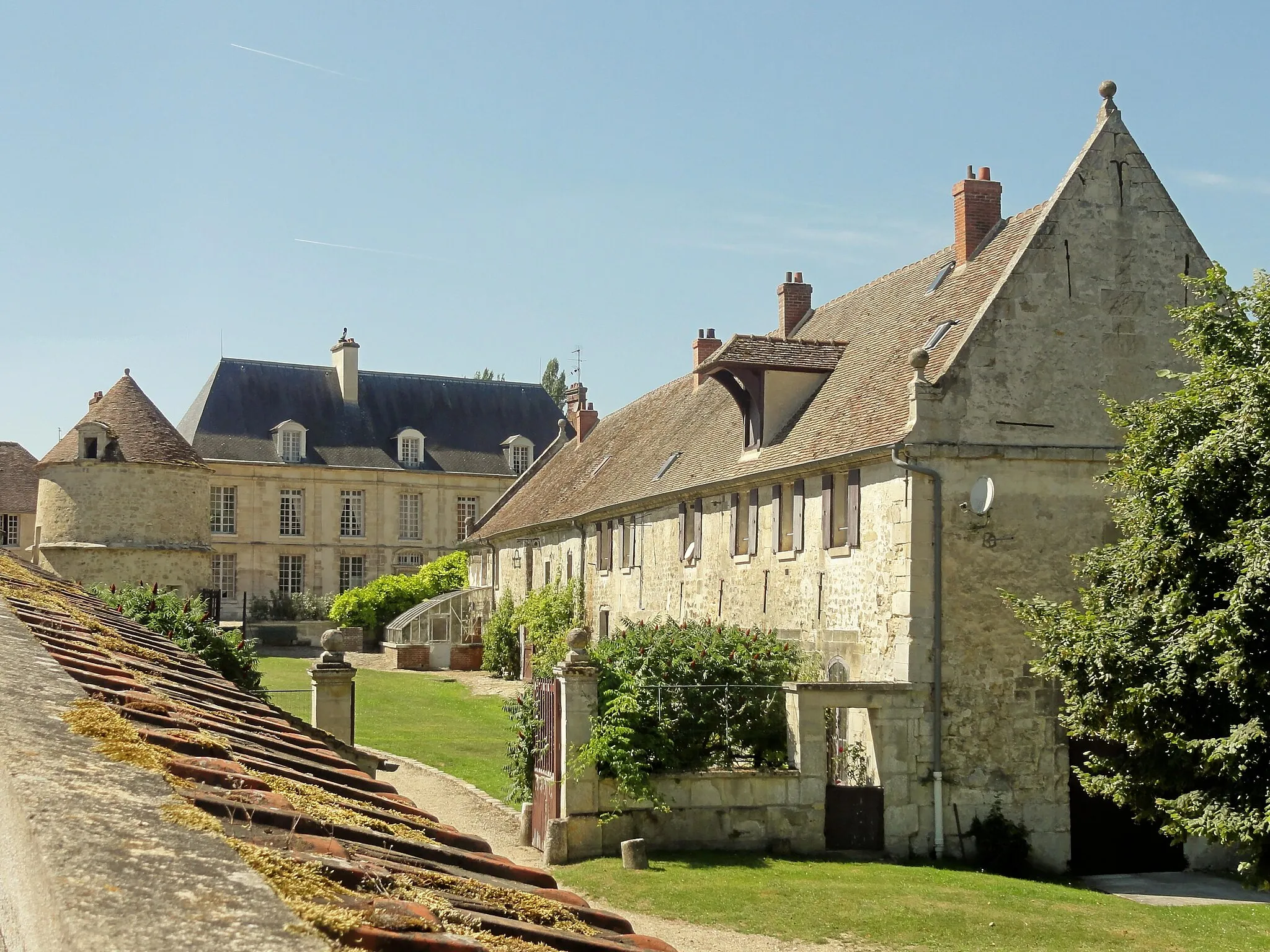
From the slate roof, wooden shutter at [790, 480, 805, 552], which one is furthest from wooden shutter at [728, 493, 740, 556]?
the slate roof

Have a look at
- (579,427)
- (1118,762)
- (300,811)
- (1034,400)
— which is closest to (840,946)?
(1118,762)

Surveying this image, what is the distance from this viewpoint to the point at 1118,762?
46.0 ft

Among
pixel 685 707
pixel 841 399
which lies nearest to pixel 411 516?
pixel 841 399

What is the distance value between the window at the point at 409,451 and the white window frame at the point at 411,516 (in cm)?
143

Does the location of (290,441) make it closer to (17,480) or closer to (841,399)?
(17,480)

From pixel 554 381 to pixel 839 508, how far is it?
61.5m

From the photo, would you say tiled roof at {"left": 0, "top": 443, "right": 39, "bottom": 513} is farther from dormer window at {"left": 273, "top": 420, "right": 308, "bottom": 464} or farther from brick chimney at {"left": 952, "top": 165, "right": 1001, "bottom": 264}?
brick chimney at {"left": 952, "top": 165, "right": 1001, "bottom": 264}

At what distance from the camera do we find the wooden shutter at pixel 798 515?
20.0 meters

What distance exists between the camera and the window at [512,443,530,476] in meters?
58.9

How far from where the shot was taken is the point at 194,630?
16.6 meters

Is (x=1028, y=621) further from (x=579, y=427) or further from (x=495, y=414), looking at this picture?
(x=495, y=414)

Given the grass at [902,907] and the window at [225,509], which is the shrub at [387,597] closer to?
the window at [225,509]

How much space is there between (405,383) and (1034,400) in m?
44.6

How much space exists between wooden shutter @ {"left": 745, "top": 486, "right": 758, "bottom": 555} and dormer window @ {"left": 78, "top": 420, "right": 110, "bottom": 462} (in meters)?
26.9
